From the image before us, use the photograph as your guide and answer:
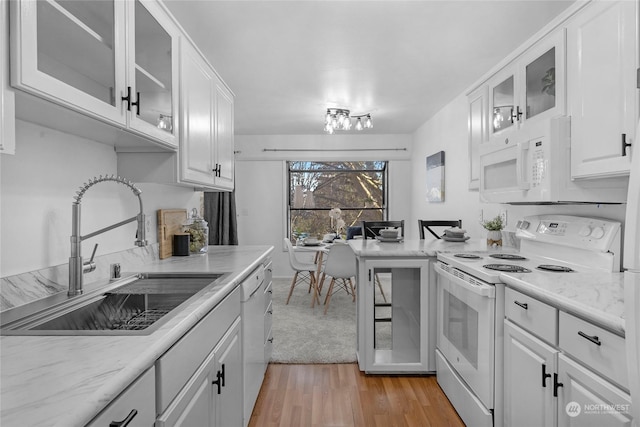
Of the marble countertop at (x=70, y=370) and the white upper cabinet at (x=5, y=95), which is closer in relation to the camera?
the marble countertop at (x=70, y=370)

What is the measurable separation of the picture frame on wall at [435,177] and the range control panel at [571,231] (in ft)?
6.82

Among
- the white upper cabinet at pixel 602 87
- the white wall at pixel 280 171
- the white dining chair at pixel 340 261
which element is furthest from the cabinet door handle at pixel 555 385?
the white wall at pixel 280 171

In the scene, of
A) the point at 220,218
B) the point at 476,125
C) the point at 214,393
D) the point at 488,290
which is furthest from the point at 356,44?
the point at 220,218

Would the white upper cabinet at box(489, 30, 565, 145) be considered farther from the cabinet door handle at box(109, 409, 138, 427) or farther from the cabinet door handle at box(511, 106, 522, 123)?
the cabinet door handle at box(109, 409, 138, 427)

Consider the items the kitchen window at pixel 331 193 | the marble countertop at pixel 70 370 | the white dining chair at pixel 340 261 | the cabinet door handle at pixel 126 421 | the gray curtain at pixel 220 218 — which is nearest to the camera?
the marble countertop at pixel 70 370

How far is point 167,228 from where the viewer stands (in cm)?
231

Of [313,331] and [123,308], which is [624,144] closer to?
[123,308]

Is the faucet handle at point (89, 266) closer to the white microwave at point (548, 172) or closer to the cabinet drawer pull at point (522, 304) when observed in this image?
the cabinet drawer pull at point (522, 304)

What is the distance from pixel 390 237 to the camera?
295cm

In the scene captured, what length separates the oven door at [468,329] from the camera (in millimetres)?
1693

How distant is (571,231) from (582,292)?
0.77 meters

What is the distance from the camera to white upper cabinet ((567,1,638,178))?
1359 mm

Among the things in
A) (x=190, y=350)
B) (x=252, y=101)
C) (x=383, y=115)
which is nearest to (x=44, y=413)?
(x=190, y=350)

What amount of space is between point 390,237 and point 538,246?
1102 millimetres
